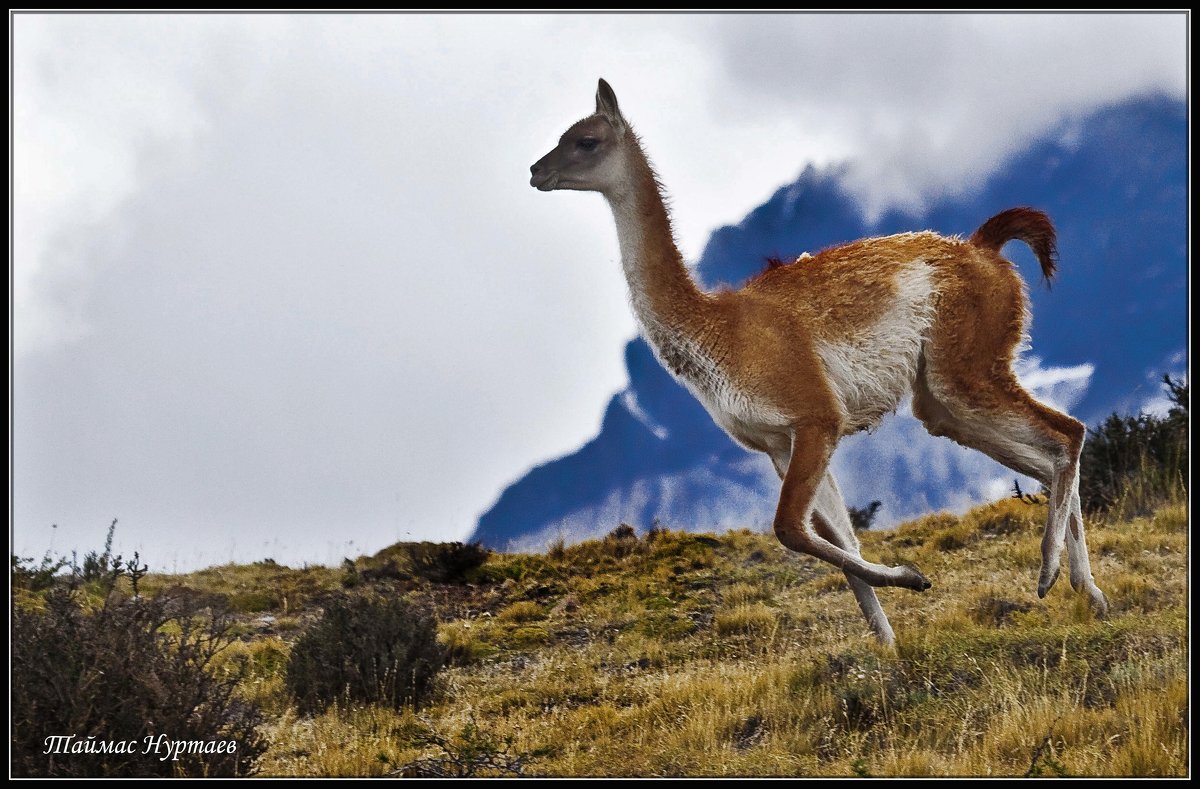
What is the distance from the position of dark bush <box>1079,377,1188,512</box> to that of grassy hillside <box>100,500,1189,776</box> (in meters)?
0.92

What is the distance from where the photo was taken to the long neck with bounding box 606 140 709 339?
6480 millimetres

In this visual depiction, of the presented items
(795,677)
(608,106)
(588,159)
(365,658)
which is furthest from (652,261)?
(365,658)

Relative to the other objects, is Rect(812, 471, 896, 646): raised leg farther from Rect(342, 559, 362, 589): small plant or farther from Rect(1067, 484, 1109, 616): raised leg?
Rect(342, 559, 362, 589): small plant

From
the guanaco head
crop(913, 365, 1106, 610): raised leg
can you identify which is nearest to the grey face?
the guanaco head

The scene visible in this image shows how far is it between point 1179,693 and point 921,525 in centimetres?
718

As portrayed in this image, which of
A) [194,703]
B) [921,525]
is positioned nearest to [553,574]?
[921,525]

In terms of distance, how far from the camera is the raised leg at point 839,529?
21.6 feet

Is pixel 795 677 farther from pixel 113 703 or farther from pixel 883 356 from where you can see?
pixel 113 703

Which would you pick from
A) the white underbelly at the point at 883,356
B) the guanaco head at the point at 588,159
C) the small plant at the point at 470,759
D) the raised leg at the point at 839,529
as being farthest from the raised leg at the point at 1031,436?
the small plant at the point at 470,759

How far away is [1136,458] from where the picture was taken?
1228 cm

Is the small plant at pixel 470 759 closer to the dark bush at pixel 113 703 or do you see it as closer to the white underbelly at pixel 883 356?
the dark bush at pixel 113 703

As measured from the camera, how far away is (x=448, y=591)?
11.8m

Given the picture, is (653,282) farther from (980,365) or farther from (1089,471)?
(1089,471)

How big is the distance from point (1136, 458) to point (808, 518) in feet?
26.5
